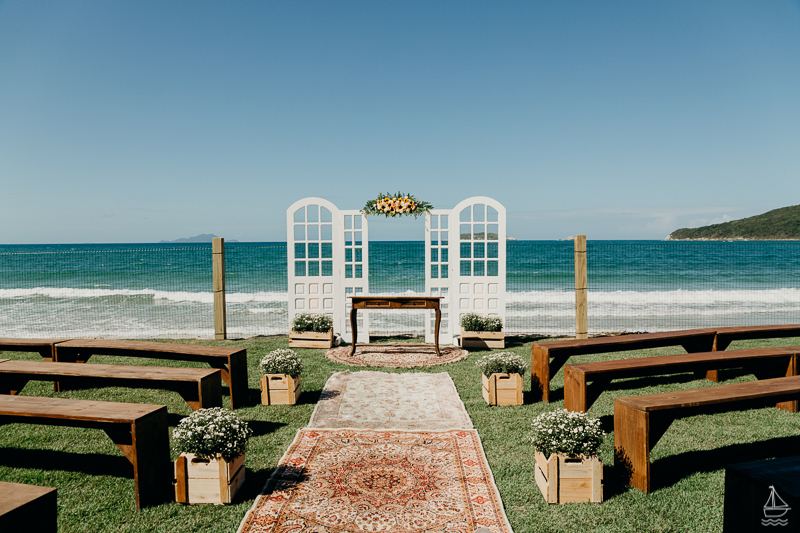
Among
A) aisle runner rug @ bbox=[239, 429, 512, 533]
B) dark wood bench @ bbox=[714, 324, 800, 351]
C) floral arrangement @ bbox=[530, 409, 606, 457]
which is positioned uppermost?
dark wood bench @ bbox=[714, 324, 800, 351]

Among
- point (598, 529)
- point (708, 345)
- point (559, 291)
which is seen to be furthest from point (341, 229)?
point (559, 291)

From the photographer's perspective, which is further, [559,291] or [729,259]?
[729,259]

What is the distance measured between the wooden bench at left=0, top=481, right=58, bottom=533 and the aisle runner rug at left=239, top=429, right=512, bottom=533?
92 cm

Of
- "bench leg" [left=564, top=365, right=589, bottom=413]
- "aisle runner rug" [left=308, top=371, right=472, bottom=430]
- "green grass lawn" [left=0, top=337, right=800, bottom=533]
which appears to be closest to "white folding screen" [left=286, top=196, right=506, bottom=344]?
"aisle runner rug" [left=308, top=371, right=472, bottom=430]

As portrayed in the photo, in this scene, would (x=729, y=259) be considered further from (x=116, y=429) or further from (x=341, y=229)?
(x=116, y=429)

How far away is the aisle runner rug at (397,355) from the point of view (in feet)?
20.0

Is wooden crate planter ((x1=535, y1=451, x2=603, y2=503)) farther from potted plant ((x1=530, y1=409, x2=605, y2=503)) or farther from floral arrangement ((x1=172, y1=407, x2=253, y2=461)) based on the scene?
floral arrangement ((x1=172, y1=407, x2=253, y2=461))

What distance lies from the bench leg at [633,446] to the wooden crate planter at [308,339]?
496 cm

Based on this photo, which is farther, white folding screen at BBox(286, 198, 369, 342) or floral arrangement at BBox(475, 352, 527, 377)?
white folding screen at BBox(286, 198, 369, 342)

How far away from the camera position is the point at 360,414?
13.5 ft

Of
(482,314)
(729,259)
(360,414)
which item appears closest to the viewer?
(360,414)

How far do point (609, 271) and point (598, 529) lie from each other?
23.1 m

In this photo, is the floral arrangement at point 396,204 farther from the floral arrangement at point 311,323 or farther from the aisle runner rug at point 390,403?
the aisle runner rug at point 390,403

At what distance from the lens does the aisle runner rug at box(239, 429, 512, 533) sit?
7.82ft
